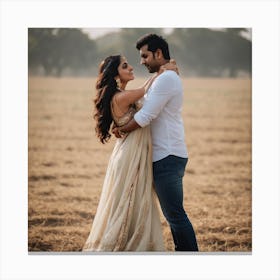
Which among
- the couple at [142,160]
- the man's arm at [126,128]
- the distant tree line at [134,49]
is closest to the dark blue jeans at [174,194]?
the couple at [142,160]

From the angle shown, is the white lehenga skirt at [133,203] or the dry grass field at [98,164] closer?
the white lehenga skirt at [133,203]

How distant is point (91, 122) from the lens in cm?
1015

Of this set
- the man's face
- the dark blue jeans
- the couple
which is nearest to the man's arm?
the couple

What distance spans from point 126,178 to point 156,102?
53cm

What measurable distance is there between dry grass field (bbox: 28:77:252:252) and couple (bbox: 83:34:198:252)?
4.33ft

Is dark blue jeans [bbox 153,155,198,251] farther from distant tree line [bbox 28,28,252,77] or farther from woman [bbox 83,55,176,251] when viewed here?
distant tree line [bbox 28,28,252,77]

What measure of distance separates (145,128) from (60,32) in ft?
10.8

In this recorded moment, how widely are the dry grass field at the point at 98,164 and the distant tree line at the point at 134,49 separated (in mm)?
233

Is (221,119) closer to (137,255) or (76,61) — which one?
(76,61)

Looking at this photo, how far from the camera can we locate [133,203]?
439 cm

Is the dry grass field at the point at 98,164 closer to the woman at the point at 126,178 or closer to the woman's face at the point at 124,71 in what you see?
the woman at the point at 126,178

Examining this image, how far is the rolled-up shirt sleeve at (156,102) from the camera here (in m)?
4.23

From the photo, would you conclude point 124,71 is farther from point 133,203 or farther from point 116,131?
point 133,203
